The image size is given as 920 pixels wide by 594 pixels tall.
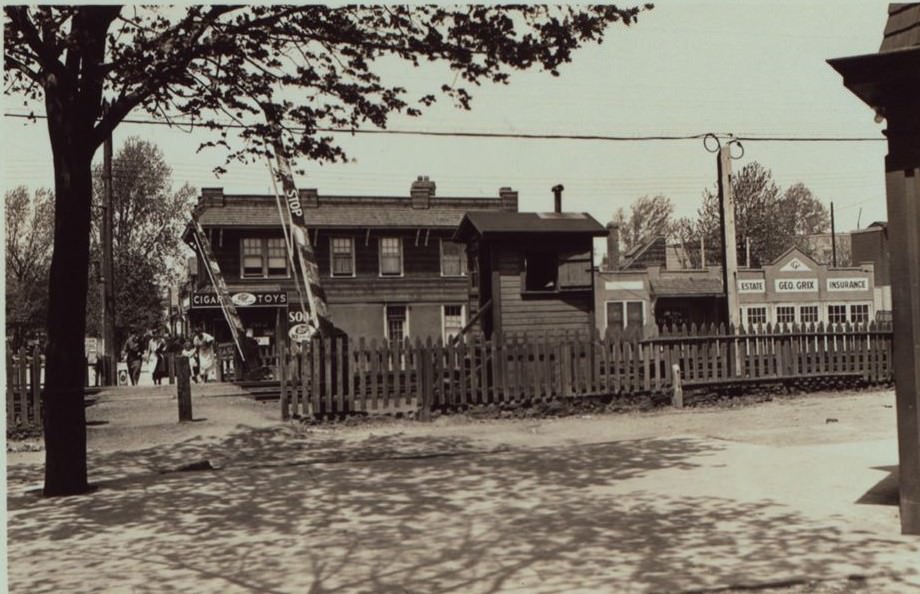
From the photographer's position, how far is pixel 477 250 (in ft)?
68.0

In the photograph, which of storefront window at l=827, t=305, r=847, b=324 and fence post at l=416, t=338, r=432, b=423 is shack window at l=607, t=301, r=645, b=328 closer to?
storefront window at l=827, t=305, r=847, b=324

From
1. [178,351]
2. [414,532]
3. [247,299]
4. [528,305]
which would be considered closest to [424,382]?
[528,305]

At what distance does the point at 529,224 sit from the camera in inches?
782

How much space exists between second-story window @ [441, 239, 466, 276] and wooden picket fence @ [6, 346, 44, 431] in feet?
86.7

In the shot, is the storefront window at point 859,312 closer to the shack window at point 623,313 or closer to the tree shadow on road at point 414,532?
the shack window at point 623,313

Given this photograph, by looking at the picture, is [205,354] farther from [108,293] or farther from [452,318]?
[452,318]

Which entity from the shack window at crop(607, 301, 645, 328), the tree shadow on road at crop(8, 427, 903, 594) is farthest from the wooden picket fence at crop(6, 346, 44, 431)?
the shack window at crop(607, 301, 645, 328)

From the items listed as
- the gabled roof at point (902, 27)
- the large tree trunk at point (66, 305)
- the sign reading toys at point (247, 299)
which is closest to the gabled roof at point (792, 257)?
the sign reading toys at point (247, 299)

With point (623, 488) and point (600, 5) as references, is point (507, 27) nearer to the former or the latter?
point (600, 5)

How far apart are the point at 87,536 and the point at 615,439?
7812 mm

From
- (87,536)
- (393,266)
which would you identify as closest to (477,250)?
(87,536)

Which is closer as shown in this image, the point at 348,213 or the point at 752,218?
the point at 348,213

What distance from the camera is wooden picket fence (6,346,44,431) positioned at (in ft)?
42.2

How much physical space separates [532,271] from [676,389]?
5744 millimetres
